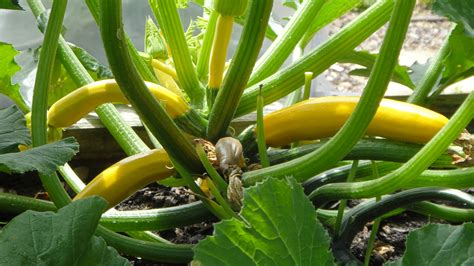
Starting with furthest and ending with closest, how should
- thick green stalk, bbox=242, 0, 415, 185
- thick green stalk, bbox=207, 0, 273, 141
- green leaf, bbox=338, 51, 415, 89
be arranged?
green leaf, bbox=338, 51, 415, 89
thick green stalk, bbox=207, 0, 273, 141
thick green stalk, bbox=242, 0, 415, 185

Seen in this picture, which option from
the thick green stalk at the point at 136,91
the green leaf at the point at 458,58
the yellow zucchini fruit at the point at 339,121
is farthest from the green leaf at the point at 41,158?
the green leaf at the point at 458,58

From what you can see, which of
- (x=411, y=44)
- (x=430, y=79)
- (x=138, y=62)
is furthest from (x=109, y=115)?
(x=411, y=44)

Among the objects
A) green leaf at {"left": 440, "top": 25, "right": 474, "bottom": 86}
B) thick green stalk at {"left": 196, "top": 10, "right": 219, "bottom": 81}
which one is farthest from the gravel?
thick green stalk at {"left": 196, "top": 10, "right": 219, "bottom": 81}

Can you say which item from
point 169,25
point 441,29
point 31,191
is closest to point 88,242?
point 169,25

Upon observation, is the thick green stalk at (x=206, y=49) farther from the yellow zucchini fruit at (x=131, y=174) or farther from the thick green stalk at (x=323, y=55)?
the yellow zucchini fruit at (x=131, y=174)

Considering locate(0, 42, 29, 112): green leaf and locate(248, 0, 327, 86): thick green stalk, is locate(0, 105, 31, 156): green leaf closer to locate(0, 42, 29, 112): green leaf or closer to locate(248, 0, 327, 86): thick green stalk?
locate(0, 42, 29, 112): green leaf

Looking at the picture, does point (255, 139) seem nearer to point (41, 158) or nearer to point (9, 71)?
point (41, 158)
